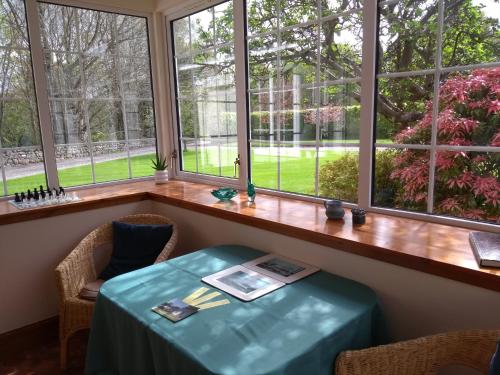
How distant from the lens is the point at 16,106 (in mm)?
2590

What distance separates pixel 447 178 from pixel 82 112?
255 centimetres

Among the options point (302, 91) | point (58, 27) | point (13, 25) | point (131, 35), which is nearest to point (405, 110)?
point (302, 91)

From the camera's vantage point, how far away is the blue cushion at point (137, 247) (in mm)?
2416

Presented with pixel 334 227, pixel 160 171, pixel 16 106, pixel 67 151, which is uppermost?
pixel 16 106

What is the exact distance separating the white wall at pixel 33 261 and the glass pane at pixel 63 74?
936mm

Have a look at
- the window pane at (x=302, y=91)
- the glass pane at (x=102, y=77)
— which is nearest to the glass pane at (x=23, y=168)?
the glass pane at (x=102, y=77)

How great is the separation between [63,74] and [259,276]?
2.16m

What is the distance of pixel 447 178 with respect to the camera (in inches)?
72.1

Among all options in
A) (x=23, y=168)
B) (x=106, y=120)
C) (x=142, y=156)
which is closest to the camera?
(x=23, y=168)

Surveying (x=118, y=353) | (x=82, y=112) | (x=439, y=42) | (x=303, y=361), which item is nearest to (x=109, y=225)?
(x=82, y=112)

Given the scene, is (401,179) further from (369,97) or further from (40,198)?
(40,198)

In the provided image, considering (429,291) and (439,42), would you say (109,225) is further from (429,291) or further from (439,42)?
(439,42)

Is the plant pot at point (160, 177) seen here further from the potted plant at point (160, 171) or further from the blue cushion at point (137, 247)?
the blue cushion at point (137, 247)

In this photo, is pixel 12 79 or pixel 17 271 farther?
pixel 12 79
